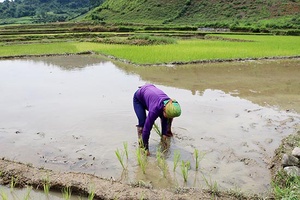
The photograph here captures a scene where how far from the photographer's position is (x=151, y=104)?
3.82 m

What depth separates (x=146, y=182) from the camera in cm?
353

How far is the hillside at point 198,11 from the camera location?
106ft

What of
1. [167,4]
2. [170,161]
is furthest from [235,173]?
[167,4]

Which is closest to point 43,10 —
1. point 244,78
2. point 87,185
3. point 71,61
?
point 71,61

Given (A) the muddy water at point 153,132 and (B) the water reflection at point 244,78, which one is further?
(B) the water reflection at point 244,78

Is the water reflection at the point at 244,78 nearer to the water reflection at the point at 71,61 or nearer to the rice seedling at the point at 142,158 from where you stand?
the water reflection at the point at 71,61

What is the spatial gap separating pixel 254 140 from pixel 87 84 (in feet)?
17.1

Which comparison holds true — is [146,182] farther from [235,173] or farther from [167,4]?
[167,4]

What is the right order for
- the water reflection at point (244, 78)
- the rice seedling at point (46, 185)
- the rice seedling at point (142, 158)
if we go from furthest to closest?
the water reflection at point (244, 78)
the rice seedling at point (142, 158)
the rice seedling at point (46, 185)

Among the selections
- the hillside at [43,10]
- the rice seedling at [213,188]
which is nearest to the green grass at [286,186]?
the rice seedling at [213,188]

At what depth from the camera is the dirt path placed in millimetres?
3109

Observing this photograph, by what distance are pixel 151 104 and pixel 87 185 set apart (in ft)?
3.93

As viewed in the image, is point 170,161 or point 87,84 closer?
point 170,161

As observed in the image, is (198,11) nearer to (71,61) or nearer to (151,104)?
(71,61)
